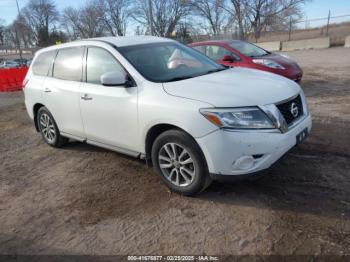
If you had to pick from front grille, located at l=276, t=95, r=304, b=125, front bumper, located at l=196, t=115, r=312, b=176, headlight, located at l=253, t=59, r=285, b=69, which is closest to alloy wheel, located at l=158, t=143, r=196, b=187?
front bumper, located at l=196, t=115, r=312, b=176

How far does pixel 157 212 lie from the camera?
357cm

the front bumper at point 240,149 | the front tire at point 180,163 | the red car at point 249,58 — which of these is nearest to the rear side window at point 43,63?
the front tire at point 180,163

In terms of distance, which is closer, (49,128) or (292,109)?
(292,109)

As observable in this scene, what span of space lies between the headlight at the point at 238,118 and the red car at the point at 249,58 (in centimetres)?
509

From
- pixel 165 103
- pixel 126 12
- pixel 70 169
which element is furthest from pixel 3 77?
pixel 126 12

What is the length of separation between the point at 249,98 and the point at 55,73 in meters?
3.32

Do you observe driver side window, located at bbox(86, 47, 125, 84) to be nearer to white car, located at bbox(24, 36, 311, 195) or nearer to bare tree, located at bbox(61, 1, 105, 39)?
white car, located at bbox(24, 36, 311, 195)

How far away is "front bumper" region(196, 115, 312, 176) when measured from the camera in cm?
321

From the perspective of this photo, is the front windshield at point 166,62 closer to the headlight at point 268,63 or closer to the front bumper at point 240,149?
the front bumper at point 240,149

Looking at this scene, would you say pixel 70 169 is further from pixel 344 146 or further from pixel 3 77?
pixel 3 77

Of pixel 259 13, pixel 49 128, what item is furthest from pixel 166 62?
pixel 259 13

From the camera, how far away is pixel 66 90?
16.1 feet

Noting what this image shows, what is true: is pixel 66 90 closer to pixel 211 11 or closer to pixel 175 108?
pixel 175 108

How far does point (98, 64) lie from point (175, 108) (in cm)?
158
